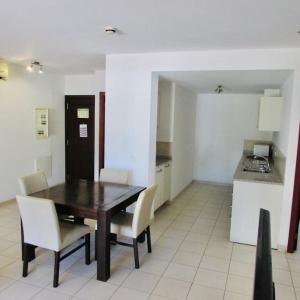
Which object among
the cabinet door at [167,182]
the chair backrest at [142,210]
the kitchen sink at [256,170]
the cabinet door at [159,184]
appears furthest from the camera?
the cabinet door at [167,182]

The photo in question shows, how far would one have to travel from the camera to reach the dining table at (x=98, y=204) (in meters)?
2.66

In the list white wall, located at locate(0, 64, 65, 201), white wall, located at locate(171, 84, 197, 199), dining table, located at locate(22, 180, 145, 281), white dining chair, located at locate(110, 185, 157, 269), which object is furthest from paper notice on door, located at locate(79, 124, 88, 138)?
white dining chair, located at locate(110, 185, 157, 269)

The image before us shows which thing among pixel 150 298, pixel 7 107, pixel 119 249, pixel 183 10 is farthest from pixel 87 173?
A: pixel 183 10

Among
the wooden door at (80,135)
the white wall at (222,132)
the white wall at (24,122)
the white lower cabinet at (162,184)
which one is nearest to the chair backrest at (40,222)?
the white lower cabinet at (162,184)

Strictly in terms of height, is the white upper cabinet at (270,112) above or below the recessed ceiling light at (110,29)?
below

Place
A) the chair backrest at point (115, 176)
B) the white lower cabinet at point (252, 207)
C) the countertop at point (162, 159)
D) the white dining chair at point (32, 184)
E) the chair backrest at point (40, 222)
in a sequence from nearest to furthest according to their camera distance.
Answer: the chair backrest at point (40, 222) → the white dining chair at point (32, 184) → the white lower cabinet at point (252, 207) → the chair backrest at point (115, 176) → the countertop at point (162, 159)

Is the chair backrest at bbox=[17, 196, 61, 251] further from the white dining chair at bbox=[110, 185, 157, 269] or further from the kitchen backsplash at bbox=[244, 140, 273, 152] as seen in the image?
the kitchen backsplash at bbox=[244, 140, 273, 152]

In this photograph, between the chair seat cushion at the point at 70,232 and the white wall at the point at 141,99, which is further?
the white wall at the point at 141,99

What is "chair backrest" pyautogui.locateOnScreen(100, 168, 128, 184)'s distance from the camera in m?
3.72

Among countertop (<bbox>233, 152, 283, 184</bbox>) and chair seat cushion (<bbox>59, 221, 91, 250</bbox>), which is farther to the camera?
countertop (<bbox>233, 152, 283, 184</bbox>)

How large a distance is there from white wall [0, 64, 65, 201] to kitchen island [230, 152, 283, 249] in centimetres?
Result: 371

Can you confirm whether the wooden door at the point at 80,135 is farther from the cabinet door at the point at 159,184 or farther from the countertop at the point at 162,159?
the cabinet door at the point at 159,184

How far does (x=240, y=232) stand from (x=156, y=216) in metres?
1.41

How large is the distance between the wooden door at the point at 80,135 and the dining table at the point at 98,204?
275 centimetres
